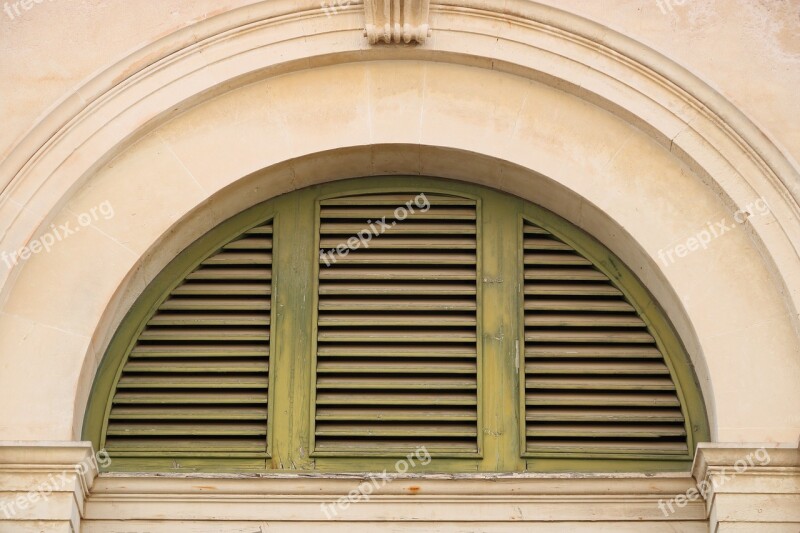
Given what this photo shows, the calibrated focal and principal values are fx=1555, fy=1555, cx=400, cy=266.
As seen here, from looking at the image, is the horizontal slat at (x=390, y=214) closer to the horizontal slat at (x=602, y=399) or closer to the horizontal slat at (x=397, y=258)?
the horizontal slat at (x=397, y=258)

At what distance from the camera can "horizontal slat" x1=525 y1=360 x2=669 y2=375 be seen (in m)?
11.3

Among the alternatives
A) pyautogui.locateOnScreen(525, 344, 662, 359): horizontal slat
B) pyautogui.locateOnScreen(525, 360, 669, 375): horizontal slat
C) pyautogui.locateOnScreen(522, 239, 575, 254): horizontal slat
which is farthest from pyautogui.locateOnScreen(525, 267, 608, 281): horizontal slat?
pyautogui.locateOnScreen(525, 360, 669, 375): horizontal slat

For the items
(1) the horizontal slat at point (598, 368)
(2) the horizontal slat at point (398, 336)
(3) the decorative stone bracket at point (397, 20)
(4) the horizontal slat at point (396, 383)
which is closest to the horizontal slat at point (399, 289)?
(2) the horizontal slat at point (398, 336)

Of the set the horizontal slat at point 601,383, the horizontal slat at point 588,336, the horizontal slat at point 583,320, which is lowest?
the horizontal slat at point 601,383

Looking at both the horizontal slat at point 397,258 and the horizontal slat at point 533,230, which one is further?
the horizontal slat at point 533,230

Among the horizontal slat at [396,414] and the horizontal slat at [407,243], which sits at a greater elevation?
the horizontal slat at [407,243]

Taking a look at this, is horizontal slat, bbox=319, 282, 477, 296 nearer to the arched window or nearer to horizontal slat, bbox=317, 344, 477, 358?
the arched window

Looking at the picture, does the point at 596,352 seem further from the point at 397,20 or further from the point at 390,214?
the point at 397,20

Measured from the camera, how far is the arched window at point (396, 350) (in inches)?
440

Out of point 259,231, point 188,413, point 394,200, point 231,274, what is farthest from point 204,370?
point 394,200

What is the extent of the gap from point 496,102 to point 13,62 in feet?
11.8

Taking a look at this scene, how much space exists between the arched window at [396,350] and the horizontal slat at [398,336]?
15 mm

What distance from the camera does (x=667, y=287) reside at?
11.1 meters

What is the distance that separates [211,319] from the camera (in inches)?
454
